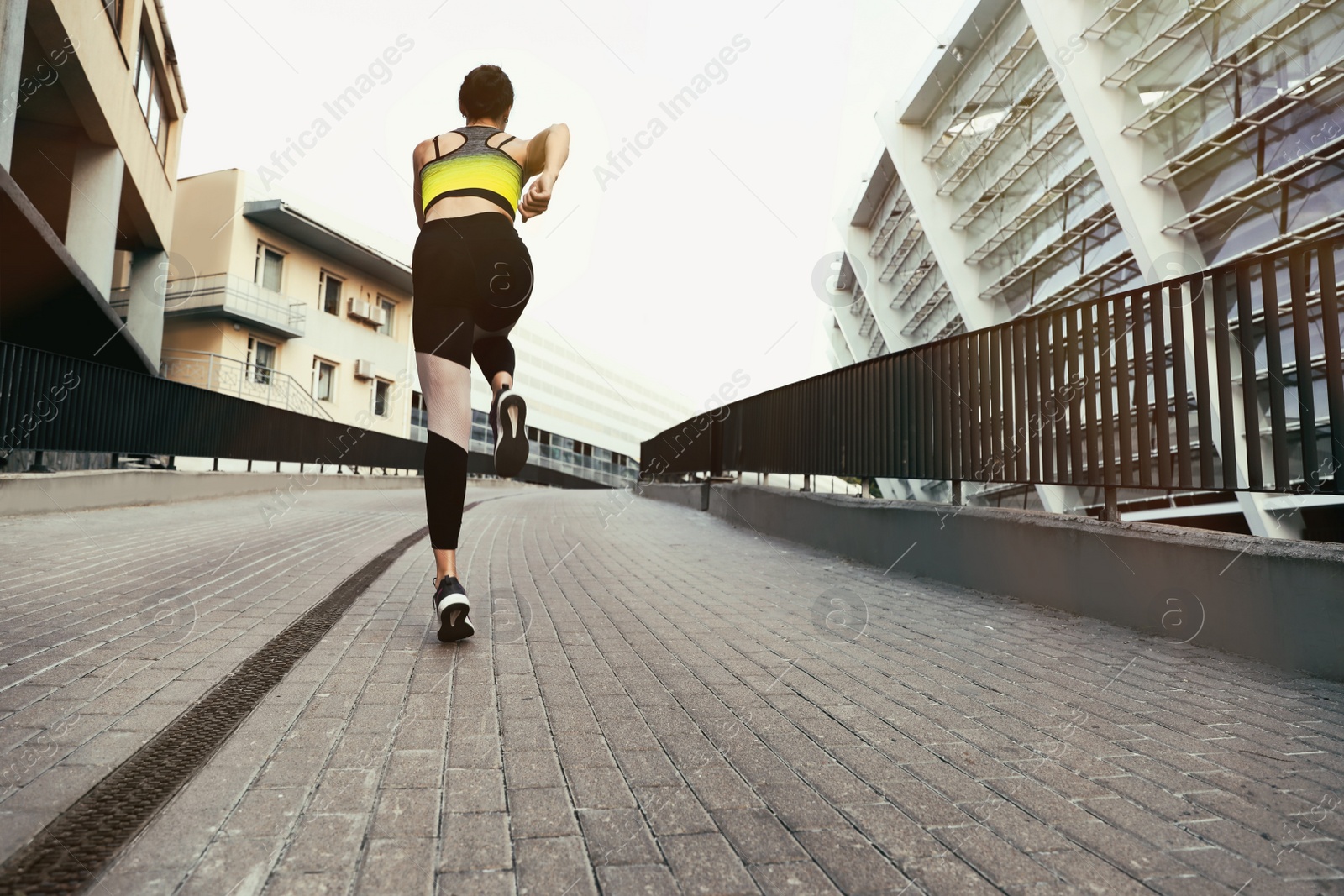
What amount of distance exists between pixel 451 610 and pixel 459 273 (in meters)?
1.26

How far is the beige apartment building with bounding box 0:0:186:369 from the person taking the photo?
9.26m

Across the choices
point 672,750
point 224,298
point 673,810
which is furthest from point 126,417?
point 224,298

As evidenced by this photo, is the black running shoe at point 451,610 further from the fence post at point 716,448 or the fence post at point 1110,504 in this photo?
the fence post at point 716,448

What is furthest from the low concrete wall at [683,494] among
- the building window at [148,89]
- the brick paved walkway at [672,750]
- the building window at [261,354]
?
the building window at [261,354]

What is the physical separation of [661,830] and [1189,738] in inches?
65.1

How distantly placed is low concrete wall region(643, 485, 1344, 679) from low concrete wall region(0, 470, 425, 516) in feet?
25.5

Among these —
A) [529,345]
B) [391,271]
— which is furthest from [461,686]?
[529,345]

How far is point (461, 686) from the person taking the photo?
2.44 metres

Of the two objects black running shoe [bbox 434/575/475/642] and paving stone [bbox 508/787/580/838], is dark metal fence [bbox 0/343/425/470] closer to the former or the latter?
black running shoe [bbox 434/575/475/642]

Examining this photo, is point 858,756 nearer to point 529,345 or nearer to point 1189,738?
point 1189,738

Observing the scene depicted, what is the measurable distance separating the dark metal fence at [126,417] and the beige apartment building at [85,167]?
1.18 meters

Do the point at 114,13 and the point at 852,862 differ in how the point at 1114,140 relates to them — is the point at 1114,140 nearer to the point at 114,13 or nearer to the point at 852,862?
the point at 114,13

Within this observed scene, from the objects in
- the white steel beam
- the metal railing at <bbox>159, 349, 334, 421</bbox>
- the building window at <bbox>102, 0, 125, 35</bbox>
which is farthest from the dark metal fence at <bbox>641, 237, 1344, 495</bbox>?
the metal railing at <bbox>159, 349, 334, 421</bbox>

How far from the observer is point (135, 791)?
61.2 inches
